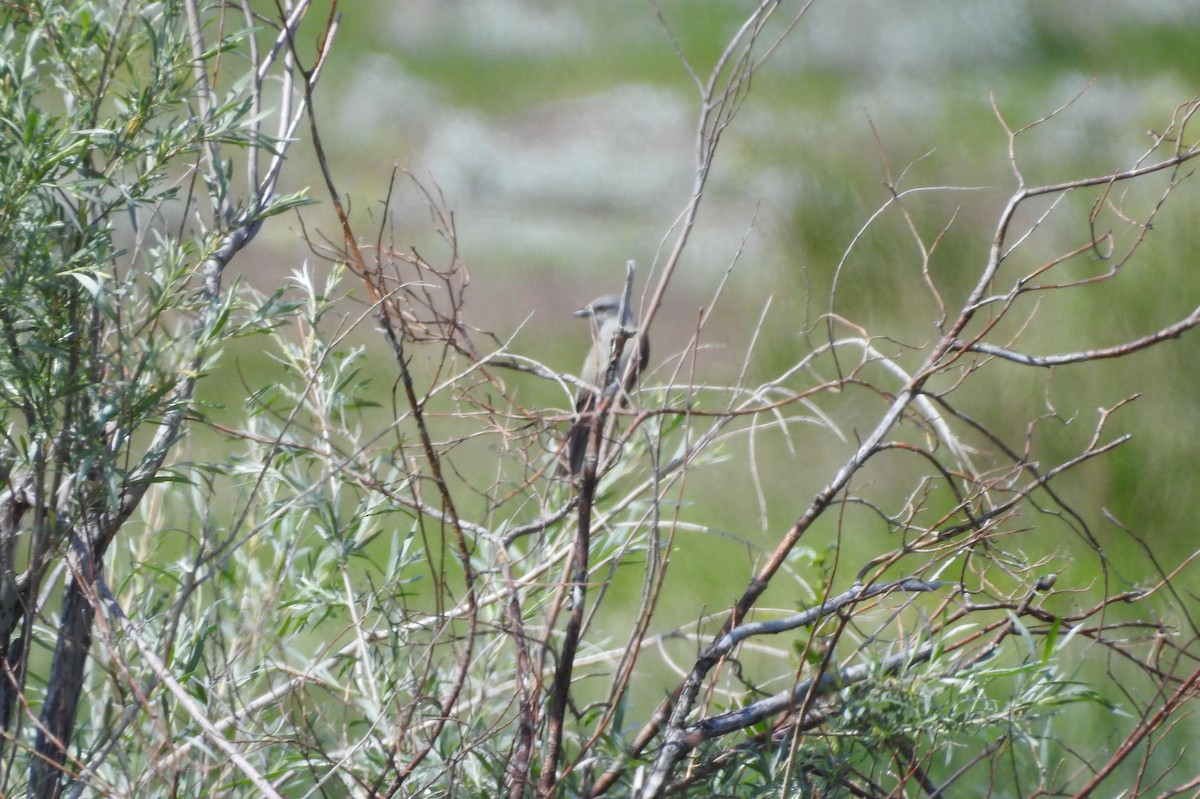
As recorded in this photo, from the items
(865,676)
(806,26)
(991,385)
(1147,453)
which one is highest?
(806,26)

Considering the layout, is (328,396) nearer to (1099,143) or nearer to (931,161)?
(931,161)

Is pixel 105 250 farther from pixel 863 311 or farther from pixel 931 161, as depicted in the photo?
pixel 931 161

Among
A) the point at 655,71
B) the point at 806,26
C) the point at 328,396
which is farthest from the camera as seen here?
the point at 655,71

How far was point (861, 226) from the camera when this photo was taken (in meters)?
3.85

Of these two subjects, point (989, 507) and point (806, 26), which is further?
point (806, 26)

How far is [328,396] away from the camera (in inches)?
58.4

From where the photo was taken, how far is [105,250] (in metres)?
1.12

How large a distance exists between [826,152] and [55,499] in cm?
385

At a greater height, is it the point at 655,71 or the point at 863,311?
the point at 655,71

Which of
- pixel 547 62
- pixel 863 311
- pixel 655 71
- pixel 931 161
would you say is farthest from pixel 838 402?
pixel 547 62

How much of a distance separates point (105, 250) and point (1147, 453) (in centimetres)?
371

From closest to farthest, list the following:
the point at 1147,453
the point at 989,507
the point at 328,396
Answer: the point at 989,507 < the point at 328,396 < the point at 1147,453

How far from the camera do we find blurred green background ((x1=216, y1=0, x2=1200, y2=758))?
13.0 ft

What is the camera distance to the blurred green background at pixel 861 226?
3.95 m
